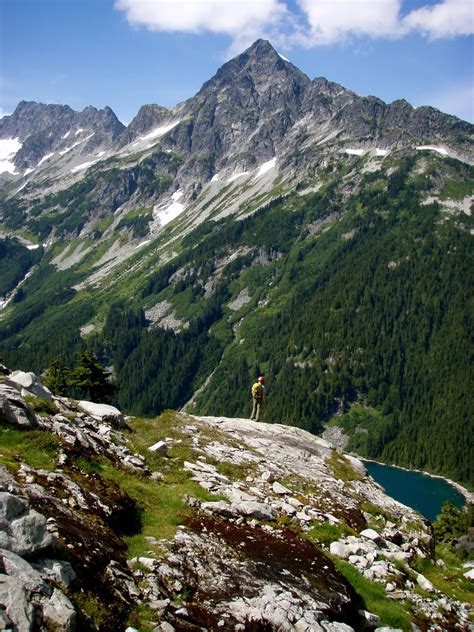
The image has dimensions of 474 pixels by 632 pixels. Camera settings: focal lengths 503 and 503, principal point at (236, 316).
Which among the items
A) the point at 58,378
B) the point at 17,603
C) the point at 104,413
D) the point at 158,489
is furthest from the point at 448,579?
the point at 58,378

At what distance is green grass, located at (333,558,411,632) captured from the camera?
17125 mm

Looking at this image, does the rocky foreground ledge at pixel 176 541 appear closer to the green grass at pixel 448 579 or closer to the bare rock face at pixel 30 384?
the bare rock face at pixel 30 384

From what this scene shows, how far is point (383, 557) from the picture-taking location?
853 inches

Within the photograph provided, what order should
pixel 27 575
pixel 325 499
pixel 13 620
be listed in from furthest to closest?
pixel 325 499 → pixel 27 575 → pixel 13 620

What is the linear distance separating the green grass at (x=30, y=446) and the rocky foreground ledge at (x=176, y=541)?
7 centimetres

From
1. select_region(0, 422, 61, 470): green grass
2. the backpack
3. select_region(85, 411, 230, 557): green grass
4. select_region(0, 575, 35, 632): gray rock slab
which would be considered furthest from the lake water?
select_region(0, 575, 35, 632): gray rock slab

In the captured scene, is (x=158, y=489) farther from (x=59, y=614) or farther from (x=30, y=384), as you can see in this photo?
(x=59, y=614)

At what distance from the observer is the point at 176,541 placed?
16.1m

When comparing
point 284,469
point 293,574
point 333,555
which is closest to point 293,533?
point 333,555

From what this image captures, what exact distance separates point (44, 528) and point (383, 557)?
51.1ft

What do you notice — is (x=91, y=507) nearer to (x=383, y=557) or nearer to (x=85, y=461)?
(x=85, y=461)

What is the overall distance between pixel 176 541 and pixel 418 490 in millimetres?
177048

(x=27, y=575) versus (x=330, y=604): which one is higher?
(x=27, y=575)

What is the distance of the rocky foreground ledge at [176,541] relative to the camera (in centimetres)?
→ 1152
